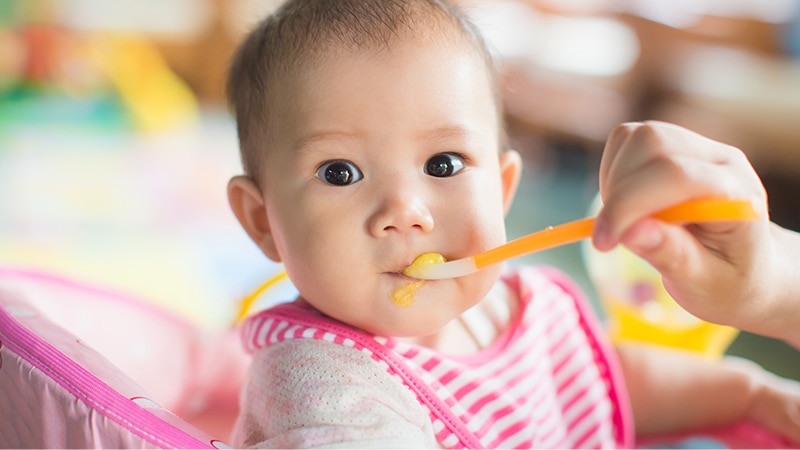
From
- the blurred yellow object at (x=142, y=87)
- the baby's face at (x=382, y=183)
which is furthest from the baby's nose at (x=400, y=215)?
the blurred yellow object at (x=142, y=87)

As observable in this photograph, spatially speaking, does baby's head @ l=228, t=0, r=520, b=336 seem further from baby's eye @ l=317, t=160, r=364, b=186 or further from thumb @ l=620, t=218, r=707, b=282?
thumb @ l=620, t=218, r=707, b=282

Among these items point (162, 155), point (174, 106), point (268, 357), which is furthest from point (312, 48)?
point (174, 106)

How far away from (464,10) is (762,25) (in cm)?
261

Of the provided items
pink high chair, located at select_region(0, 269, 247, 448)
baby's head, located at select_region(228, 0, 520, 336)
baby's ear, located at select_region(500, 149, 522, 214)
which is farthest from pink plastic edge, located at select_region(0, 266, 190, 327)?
baby's ear, located at select_region(500, 149, 522, 214)

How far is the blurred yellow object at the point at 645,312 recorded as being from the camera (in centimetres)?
112

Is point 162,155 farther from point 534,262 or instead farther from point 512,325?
point 512,325

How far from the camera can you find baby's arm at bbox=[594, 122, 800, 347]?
0.51 meters

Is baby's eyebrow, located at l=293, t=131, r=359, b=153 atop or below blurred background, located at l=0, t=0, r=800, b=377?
atop

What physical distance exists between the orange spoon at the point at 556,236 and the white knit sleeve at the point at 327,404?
97 mm

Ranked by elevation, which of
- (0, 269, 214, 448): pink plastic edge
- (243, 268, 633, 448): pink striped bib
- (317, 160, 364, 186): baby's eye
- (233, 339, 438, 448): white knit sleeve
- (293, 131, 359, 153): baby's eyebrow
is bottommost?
(243, 268, 633, 448): pink striped bib

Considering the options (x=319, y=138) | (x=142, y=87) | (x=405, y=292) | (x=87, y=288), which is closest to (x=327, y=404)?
(x=405, y=292)

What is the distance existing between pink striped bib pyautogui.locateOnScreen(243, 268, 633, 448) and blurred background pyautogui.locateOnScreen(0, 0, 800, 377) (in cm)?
78

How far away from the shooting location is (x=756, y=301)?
0.59 m

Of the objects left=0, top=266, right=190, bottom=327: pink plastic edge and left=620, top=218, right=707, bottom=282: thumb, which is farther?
left=0, top=266, right=190, bottom=327: pink plastic edge
